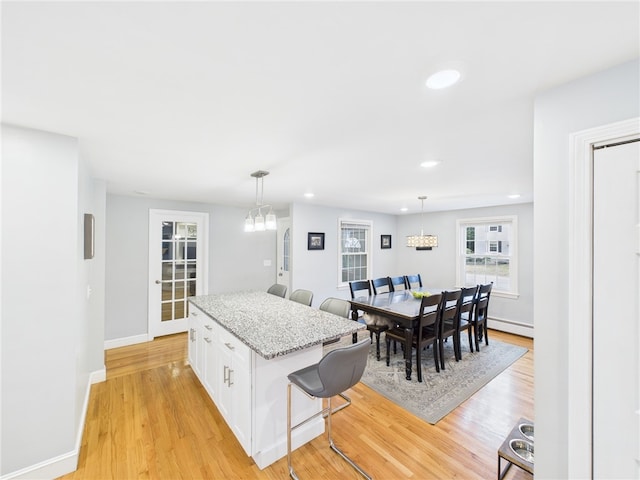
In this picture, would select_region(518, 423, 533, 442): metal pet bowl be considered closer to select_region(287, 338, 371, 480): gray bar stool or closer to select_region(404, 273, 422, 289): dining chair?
select_region(287, 338, 371, 480): gray bar stool

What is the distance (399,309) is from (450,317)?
0.69m

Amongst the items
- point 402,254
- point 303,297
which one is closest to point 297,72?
point 303,297

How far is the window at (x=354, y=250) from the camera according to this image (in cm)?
553

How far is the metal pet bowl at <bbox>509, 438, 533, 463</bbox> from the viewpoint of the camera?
1.62 metres

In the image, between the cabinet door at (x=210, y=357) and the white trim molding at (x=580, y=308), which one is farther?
the cabinet door at (x=210, y=357)

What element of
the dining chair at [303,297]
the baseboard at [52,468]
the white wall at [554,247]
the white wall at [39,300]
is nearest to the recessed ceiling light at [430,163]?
the white wall at [554,247]

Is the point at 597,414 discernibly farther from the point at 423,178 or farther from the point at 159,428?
the point at 159,428

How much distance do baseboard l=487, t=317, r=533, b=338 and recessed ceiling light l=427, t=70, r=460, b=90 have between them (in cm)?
484

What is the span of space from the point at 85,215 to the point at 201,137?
54.1 inches

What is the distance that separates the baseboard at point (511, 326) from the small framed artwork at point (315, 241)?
342 cm

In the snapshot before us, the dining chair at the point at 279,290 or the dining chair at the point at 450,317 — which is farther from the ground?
the dining chair at the point at 279,290

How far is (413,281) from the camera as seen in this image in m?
5.32

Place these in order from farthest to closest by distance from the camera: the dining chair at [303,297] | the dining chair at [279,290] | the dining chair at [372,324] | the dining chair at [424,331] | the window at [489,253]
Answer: the window at [489,253]
the dining chair at [279,290]
the dining chair at [372,324]
the dining chair at [303,297]
the dining chair at [424,331]

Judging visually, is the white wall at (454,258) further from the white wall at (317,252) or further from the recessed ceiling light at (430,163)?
the recessed ceiling light at (430,163)
